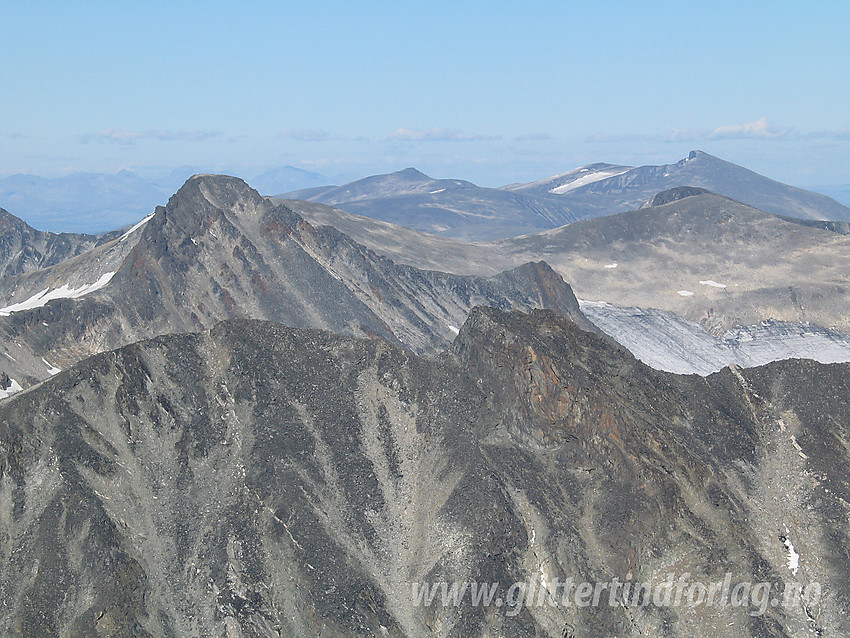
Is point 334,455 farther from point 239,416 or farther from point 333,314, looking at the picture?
point 333,314

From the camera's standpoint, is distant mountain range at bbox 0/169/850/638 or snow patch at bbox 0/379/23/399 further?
snow patch at bbox 0/379/23/399

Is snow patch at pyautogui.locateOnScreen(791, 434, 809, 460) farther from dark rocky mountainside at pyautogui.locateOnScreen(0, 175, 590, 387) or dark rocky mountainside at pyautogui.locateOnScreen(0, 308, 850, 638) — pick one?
dark rocky mountainside at pyautogui.locateOnScreen(0, 175, 590, 387)

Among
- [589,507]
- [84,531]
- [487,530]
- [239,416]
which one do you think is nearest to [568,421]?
[589,507]

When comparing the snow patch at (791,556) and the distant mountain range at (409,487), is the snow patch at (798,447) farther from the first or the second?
the snow patch at (791,556)

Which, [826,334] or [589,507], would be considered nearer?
[589,507]

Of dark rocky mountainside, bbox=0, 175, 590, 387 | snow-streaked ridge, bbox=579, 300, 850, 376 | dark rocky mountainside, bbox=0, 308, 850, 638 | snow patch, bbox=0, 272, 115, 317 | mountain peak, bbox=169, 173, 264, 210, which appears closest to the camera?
dark rocky mountainside, bbox=0, 308, 850, 638

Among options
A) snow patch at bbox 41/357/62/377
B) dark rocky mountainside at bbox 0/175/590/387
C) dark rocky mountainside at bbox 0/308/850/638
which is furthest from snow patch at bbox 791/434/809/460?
snow patch at bbox 41/357/62/377

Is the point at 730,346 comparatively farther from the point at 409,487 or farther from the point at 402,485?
the point at 402,485
